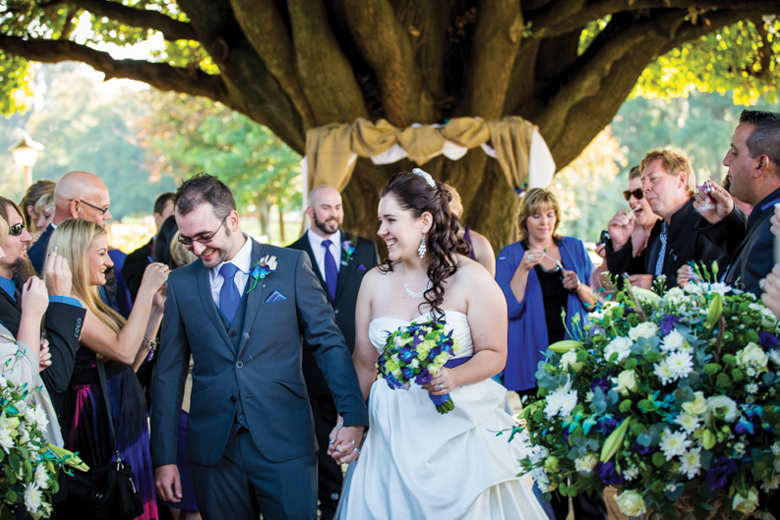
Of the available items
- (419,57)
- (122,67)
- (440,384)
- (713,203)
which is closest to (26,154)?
(122,67)

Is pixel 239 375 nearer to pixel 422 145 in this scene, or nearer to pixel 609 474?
pixel 609 474

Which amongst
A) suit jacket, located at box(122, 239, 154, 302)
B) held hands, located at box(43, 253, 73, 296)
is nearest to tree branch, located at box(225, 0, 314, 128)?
suit jacket, located at box(122, 239, 154, 302)

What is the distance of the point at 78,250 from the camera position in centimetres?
398

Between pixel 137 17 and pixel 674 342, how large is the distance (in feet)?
26.7

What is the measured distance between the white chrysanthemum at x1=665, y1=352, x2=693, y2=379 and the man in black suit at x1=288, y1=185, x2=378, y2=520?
3.58 m

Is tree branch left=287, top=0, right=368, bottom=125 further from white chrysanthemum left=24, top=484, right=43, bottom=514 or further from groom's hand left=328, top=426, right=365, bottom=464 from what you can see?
white chrysanthemum left=24, top=484, right=43, bottom=514

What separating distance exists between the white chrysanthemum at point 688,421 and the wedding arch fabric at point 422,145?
19.2ft


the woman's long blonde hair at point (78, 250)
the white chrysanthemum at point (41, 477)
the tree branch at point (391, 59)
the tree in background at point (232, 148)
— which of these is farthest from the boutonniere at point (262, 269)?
the tree in background at point (232, 148)

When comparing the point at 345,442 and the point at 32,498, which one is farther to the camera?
the point at 345,442

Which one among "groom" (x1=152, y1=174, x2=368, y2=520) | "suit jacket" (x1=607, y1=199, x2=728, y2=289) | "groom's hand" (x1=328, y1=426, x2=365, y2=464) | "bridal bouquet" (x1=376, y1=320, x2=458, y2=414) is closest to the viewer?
"bridal bouquet" (x1=376, y1=320, x2=458, y2=414)

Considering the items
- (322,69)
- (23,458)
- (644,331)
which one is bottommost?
(23,458)

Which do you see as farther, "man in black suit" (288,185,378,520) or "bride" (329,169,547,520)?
"man in black suit" (288,185,378,520)

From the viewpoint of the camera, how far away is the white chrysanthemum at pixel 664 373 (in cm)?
→ 222

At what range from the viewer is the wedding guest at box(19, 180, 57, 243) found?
5992 millimetres
